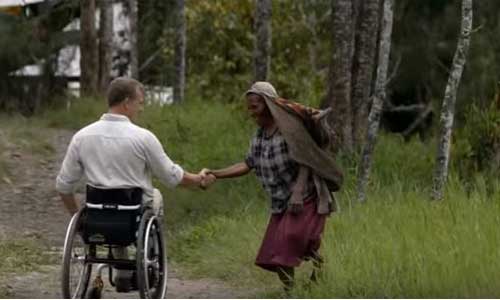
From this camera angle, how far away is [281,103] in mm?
10484

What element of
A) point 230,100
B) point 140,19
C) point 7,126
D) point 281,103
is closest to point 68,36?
point 230,100

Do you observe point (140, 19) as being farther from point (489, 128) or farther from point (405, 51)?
point (489, 128)

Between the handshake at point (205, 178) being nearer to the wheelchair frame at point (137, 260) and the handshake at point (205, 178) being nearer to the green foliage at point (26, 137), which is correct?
the wheelchair frame at point (137, 260)

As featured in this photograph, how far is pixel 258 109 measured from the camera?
1045cm

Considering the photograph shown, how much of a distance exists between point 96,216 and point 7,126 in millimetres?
13940

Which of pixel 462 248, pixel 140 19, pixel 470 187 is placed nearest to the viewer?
pixel 462 248

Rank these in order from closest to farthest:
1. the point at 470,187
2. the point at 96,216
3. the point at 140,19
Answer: the point at 96,216 → the point at 470,187 → the point at 140,19

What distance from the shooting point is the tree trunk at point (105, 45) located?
86.6 feet

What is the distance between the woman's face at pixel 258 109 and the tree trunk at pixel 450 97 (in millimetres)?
2949

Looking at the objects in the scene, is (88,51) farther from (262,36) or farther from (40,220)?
(40,220)

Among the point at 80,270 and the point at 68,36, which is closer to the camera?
the point at 80,270

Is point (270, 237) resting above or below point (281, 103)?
below

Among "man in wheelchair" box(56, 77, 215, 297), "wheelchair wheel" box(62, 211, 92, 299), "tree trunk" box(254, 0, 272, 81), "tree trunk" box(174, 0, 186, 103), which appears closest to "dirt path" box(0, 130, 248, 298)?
"wheelchair wheel" box(62, 211, 92, 299)

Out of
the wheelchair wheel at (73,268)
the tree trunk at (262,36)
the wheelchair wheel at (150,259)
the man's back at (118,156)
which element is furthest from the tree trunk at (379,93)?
the tree trunk at (262,36)
